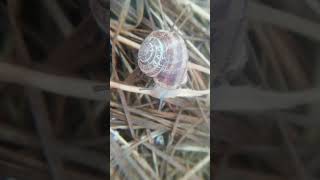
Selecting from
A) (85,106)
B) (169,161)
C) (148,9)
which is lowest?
(169,161)

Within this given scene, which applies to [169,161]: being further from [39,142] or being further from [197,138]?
[39,142]

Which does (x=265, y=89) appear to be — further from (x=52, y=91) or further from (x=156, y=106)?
(x=52, y=91)

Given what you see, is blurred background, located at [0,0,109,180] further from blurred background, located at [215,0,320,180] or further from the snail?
blurred background, located at [215,0,320,180]

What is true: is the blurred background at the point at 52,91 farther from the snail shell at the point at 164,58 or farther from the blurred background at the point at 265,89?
the blurred background at the point at 265,89

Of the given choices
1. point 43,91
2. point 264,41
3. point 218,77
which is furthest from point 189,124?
point 43,91

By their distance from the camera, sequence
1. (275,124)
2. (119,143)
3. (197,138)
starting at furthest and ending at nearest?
(119,143) → (197,138) → (275,124)

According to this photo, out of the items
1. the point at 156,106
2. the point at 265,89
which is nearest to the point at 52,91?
the point at 156,106
